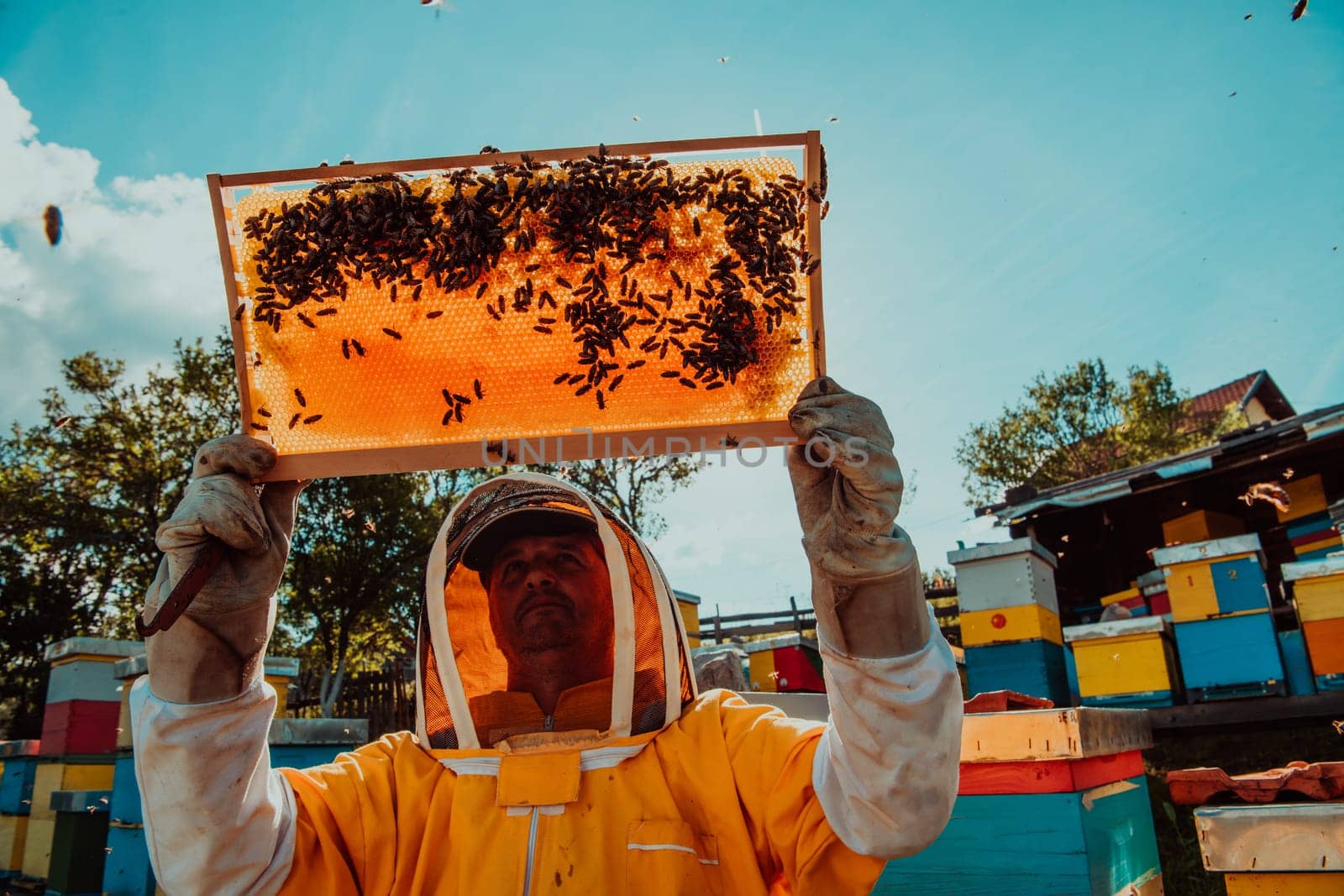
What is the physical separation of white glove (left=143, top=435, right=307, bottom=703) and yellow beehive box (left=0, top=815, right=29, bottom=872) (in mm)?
9568

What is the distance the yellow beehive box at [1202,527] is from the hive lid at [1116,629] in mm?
5499

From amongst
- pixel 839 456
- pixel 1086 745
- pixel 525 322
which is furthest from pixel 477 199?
pixel 1086 745

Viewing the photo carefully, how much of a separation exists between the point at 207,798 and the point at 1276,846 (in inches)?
134

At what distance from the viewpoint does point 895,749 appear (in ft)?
5.99

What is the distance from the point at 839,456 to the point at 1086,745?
1.66 m

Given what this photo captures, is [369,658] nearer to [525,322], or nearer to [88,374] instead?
[88,374]

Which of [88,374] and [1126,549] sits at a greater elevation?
[88,374]

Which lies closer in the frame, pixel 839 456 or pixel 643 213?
pixel 839 456

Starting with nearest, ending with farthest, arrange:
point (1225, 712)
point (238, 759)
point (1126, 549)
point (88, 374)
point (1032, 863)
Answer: point (238, 759) → point (1032, 863) → point (1225, 712) → point (1126, 549) → point (88, 374)

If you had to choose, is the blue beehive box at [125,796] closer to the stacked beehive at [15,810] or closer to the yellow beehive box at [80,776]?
the yellow beehive box at [80,776]

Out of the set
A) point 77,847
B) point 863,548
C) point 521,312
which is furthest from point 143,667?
point 863,548

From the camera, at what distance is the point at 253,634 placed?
7.15 ft

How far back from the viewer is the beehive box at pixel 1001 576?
26.2ft

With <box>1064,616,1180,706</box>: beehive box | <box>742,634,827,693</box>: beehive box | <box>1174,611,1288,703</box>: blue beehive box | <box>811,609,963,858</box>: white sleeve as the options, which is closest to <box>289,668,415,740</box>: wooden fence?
<box>742,634,827,693</box>: beehive box
